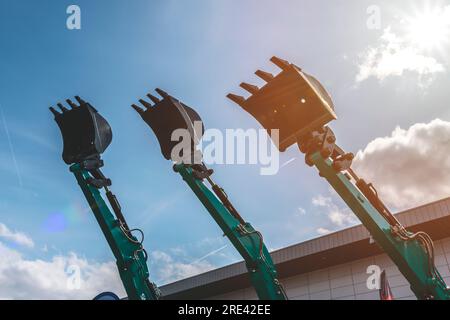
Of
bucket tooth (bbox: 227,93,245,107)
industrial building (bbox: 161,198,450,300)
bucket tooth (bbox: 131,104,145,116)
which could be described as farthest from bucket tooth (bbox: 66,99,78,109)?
A: industrial building (bbox: 161,198,450,300)

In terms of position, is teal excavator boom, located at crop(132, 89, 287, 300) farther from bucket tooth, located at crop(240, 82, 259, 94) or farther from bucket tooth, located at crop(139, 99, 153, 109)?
bucket tooth, located at crop(240, 82, 259, 94)

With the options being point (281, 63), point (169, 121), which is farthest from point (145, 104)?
point (281, 63)

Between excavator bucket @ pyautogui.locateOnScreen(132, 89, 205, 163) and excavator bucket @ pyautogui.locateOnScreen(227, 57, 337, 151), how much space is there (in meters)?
1.73

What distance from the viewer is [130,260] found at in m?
6.58

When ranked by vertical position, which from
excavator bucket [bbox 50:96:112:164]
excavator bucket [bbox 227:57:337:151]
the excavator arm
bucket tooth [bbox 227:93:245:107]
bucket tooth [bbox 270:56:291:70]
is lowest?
the excavator arm

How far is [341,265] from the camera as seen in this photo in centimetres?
1761

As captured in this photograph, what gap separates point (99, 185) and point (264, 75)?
3.52 metres

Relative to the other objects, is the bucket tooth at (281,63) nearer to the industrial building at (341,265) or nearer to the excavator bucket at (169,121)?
the excavator bucket at (169,121)

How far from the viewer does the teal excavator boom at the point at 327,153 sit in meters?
4.85

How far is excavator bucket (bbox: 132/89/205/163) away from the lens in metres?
7.31

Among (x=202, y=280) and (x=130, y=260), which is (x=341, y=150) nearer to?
(x=130, y=260)

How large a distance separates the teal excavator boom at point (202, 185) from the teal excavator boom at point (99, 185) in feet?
3.10
